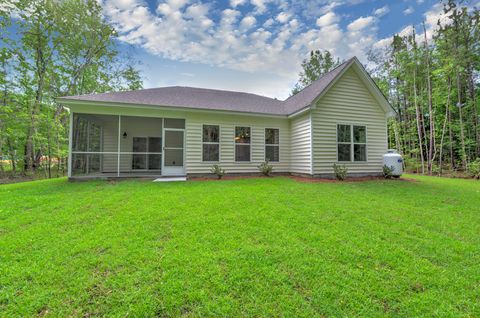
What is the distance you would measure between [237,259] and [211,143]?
7284mm

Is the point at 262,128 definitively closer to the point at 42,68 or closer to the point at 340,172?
the point at 340,172

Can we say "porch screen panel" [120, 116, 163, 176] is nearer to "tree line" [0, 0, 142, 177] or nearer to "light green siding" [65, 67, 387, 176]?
"light green siding" [65, 67, 387, 176]

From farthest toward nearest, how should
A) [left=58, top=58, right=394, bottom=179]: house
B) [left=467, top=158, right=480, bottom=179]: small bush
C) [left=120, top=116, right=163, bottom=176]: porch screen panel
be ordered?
[left=120, top=116, right=163, bottom=176]: porch screen panel < [left=467, top=158, right=480, bottom=179]: small bush < [left=58, top=58, right=394, bottom=179]: house

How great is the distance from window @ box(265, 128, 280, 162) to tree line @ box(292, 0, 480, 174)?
1028cm

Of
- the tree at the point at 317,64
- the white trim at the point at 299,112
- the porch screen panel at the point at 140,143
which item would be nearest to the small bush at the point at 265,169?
the white trim at the point at 299,112

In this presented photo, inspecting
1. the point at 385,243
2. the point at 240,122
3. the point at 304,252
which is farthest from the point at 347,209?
the point at 240,122

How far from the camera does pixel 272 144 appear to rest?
10.2 metres

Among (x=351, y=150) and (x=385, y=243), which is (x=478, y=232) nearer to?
(x=385, y=243)

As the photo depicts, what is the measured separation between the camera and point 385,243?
298 centimetres

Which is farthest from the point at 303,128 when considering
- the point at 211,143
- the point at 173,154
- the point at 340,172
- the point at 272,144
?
the point at 173,154

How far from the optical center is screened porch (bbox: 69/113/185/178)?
1033 cm

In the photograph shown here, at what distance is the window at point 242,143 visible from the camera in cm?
975

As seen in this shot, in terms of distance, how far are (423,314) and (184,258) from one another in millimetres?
2354

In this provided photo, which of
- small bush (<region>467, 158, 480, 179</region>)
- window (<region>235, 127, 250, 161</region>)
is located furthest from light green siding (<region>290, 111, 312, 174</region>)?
small bush (<region>467, 158, 480, 179</region>)
